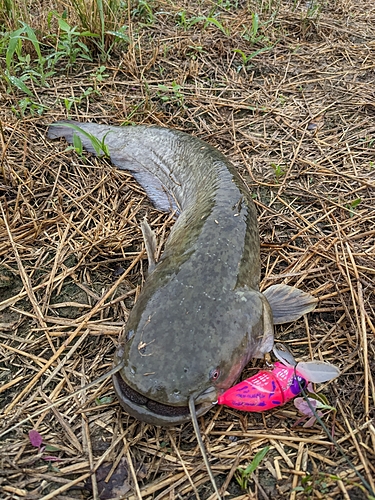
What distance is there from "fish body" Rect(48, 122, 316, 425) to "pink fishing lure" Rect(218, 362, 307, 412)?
5cm

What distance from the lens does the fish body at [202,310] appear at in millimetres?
1667

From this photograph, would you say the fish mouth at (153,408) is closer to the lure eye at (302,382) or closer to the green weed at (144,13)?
the lure eye at (302,382)

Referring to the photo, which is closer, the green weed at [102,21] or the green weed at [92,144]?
the green weed at [92,144]

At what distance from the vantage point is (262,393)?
1.78m

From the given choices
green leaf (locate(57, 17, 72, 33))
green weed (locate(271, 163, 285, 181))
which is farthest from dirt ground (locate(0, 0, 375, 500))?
green leaf (locate(57, 17, 72, 33))

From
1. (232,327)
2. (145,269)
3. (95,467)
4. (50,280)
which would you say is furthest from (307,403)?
(50,280)

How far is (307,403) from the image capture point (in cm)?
175

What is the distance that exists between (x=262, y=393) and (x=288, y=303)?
0.51 m

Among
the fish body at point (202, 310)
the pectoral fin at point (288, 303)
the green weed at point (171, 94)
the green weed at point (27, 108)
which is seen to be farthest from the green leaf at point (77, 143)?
the pectoral fin at point (288, 303)

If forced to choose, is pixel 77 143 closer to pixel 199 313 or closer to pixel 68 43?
pixel 68 43

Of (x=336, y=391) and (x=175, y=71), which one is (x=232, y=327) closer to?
(x=336, y=391)

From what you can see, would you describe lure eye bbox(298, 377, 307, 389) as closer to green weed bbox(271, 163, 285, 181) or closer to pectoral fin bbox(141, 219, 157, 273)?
pectoral fin bbox(141, 219, 157, 273)

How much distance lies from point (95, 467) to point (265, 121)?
9.44 ft

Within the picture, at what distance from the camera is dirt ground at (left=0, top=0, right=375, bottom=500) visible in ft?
5.47
